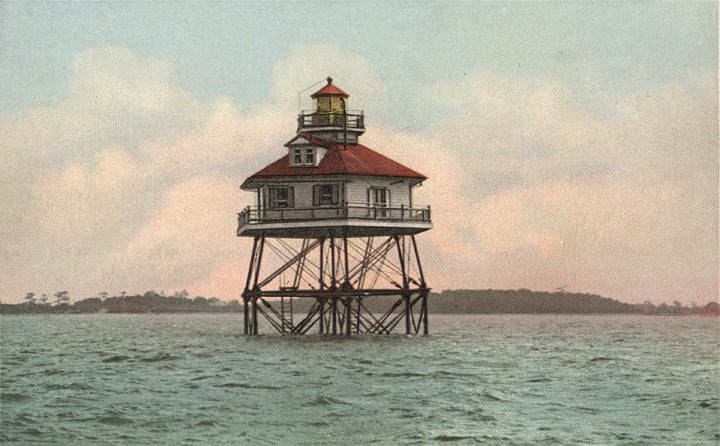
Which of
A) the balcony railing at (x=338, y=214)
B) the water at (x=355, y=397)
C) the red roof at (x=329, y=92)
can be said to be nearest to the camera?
the water at (x=355, y=397)

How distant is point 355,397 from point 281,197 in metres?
21.2

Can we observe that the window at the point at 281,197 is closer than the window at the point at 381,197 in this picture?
Yes

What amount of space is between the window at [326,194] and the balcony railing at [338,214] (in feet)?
1.74

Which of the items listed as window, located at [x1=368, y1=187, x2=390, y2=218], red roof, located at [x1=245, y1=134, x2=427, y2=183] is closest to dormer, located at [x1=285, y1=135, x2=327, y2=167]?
red roof, located at [x1=245, y1=134, x2=427, y2=183]

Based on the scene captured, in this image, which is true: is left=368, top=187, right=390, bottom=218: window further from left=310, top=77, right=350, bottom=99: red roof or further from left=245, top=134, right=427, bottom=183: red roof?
left=310, top=77, right=350, bottom=99: red roof

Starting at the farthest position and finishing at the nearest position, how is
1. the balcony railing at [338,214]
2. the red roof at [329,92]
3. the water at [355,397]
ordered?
the red roof at [329,92], the balcony railing at [338,214], the water at [355,397]

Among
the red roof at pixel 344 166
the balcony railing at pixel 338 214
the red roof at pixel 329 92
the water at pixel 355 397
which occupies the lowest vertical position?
the water at pixel 355 397

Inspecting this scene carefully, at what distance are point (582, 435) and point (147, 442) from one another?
8971mm

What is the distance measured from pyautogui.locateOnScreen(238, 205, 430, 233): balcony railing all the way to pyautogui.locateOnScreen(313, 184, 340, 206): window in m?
0.53

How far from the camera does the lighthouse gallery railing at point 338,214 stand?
46.4 meters

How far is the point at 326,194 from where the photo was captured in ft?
155

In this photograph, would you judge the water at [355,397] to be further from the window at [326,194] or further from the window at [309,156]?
the window at [309,156]

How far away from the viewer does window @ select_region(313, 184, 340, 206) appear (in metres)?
47.1

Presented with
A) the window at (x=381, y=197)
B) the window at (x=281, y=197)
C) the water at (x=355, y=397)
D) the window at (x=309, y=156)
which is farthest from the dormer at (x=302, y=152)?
the water at (x=355, y=397)
